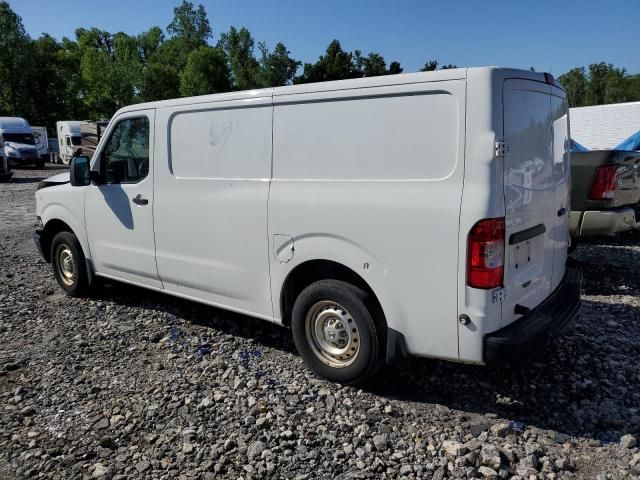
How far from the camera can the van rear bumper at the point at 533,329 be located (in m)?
3.10

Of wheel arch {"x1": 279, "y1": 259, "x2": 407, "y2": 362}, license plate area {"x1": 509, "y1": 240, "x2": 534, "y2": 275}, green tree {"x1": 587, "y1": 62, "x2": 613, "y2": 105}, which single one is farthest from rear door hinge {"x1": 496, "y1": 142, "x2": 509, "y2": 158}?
green tree {"x1": 587, "y1": 62, "x2": 613, "y2": 105}

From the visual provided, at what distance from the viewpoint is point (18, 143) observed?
105 ft

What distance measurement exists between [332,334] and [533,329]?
1403mm

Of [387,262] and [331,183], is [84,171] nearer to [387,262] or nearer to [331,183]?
[331,183]

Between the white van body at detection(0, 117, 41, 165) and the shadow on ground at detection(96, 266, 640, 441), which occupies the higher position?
the white van body at detection(0, 117, 41, 165)

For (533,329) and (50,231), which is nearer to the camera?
(533,329)

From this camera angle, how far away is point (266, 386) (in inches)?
154

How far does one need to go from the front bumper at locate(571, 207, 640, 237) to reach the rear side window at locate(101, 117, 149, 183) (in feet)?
16.1

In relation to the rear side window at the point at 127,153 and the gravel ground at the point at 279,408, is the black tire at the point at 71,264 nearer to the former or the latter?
the gravel ground at the point at 279,408

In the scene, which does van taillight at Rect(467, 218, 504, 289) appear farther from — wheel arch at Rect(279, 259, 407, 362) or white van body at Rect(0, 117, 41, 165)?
white van body at Rect(0, 117, 41, 165)

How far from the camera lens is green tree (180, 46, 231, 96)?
5656 centimetres

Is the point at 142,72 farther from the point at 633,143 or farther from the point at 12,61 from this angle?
the point at 633,143

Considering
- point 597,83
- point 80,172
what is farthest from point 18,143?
point 597,83

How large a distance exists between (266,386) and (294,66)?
6745 cm
